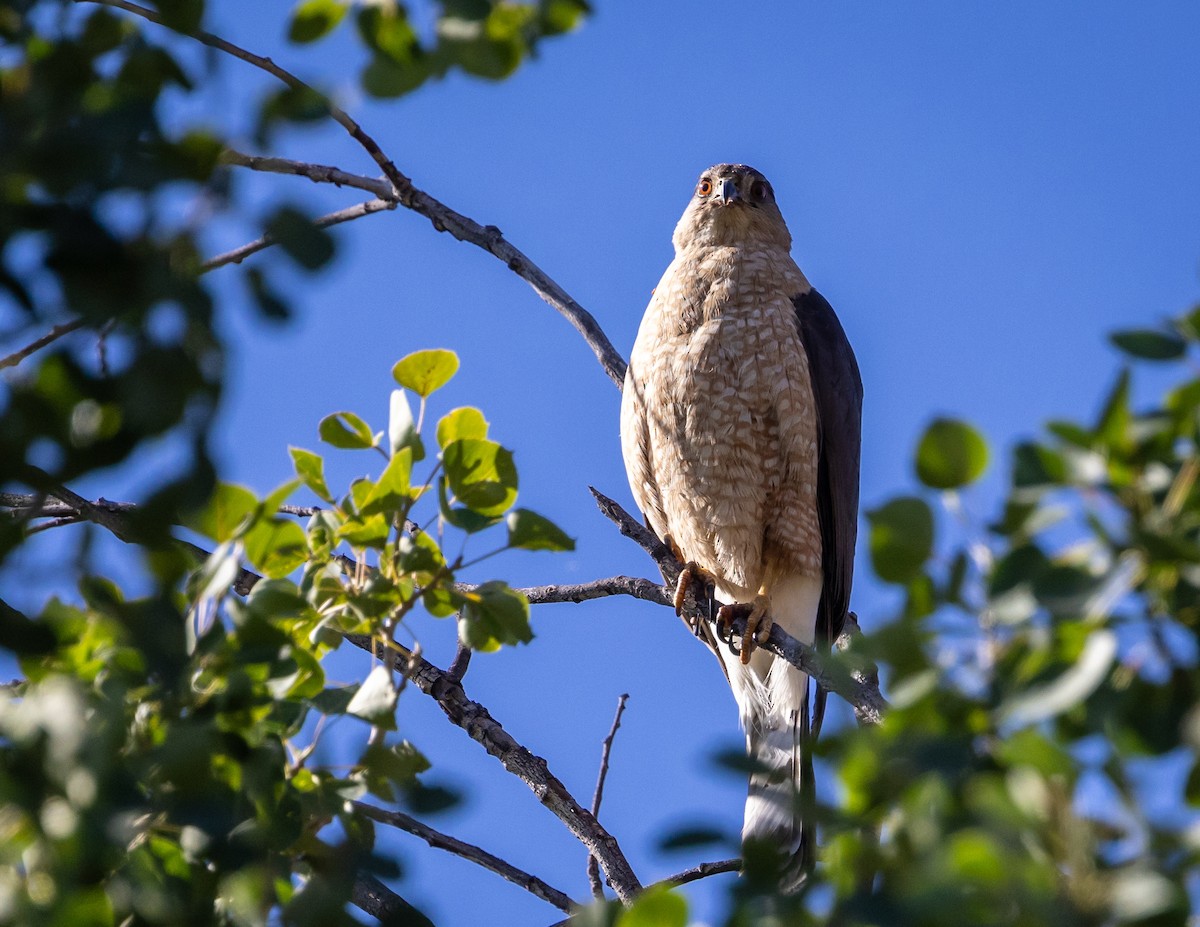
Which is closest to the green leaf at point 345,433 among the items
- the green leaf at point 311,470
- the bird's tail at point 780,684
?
the green leaf at point 311,470

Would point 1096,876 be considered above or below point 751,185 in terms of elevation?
below

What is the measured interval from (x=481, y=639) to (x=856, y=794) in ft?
3.73

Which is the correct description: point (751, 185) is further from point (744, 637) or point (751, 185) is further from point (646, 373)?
point (744, 637)

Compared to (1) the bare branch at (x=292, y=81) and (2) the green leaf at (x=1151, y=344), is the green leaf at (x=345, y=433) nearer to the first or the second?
(1) the bare branch at (x=292, y=81)

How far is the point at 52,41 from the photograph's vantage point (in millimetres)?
1354

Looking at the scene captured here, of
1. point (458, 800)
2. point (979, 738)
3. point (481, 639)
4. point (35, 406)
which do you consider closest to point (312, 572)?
point (481, 639)

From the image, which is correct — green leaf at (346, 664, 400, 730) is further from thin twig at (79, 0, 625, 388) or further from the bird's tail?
Result: the bird's tail

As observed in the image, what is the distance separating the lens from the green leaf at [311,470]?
238cm

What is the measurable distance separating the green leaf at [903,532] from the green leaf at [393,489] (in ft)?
3.76

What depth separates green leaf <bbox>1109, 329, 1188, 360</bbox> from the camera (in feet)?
4.17

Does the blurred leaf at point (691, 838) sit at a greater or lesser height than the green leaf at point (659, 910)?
greater

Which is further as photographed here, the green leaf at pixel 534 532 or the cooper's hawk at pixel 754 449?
the cooper's hawk at pixel 754 449

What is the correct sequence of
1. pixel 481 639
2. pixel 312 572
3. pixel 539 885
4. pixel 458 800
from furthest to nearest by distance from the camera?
pixel 539 885
pixel 481 639
pixel 312 572
pixel 458 800

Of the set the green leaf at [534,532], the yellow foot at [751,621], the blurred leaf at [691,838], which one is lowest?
the blurred leaf at [691,838]
